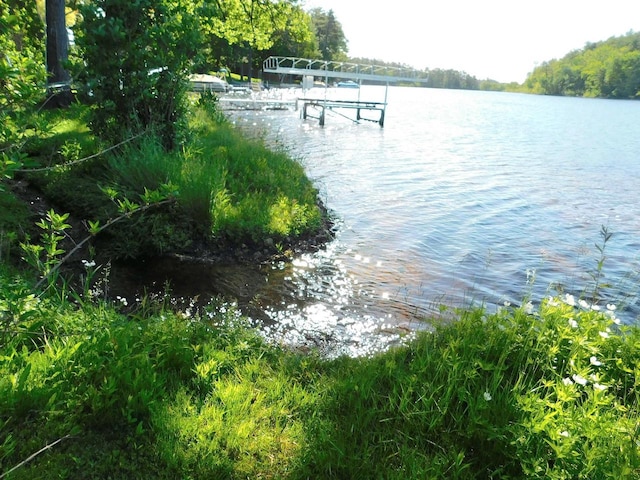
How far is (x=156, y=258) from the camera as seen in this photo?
21.0 ft

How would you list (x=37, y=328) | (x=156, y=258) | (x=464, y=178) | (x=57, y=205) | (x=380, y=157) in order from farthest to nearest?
(x=380, y=157), (x=464, y=178), (x=57, y=205), (x=156, y=258), (x=37, y=328)

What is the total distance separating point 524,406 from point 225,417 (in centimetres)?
187

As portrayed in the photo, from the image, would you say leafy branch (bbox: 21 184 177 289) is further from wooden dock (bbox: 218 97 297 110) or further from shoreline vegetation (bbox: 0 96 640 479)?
wooden dock (bbox: 218 97 297 110)

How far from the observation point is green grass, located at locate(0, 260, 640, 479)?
2.46 meters

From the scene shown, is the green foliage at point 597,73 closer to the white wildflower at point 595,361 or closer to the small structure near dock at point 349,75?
the small structure near dock at point 349,75

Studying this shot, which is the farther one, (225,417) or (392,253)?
(392,253)

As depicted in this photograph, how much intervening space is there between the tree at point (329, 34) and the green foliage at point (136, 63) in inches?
3922

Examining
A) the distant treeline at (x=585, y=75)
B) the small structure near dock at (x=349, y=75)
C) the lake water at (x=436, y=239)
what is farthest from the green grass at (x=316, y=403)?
→ the distant treeline at (x=585, y=75)

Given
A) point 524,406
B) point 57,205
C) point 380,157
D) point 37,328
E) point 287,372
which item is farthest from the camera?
point 380,157

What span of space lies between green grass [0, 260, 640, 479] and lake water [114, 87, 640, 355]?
1.28 metres

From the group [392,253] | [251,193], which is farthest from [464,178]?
[251,193]

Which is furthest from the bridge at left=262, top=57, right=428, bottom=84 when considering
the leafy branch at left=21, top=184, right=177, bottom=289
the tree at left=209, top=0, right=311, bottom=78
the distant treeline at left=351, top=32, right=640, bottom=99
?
the distant treeline at left=351, top=32, right=640, bottom=99

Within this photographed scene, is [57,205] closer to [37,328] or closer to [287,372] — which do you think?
[37,328]

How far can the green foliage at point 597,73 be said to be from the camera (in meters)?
105
